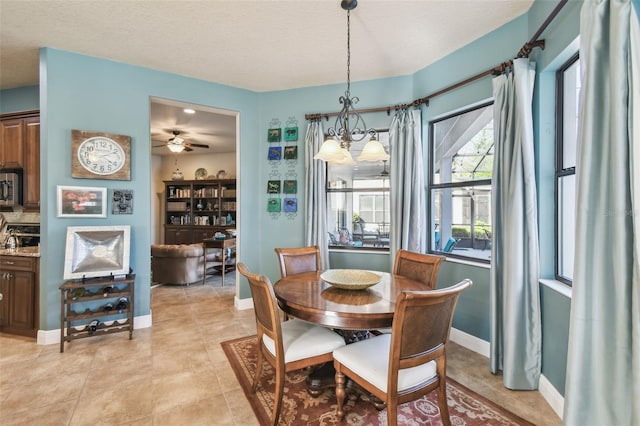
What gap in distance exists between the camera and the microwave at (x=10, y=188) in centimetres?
346

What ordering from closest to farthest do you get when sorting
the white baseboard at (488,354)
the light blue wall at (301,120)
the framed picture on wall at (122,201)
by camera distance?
1. the white baseboard at (488,354)
2. the framed picture on wall at (122,201)
3. the light blue wall at (301,120)

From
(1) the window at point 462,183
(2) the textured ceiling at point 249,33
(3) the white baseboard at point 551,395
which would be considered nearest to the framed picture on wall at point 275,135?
(2) the textured ceiling at point 249,33

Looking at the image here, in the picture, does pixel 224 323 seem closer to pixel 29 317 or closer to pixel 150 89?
pixel 29 317

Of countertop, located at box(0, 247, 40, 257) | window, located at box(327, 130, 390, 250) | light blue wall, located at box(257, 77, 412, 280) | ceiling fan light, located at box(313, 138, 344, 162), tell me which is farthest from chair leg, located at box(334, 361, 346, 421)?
countertop, located at box(0, 247, 40, 257)

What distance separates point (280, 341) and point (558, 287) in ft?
6.05

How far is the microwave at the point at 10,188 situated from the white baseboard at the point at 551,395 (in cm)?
543

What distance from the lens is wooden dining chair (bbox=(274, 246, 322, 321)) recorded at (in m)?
2.78

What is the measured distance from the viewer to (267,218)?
404cm

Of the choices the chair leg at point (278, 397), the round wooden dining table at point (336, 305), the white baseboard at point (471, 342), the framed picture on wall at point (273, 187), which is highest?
the framed picture on wall at point (273, 187)

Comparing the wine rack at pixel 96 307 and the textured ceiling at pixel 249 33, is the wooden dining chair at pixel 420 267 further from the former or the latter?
the wine rack at pixel 96 307

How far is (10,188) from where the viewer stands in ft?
11.4

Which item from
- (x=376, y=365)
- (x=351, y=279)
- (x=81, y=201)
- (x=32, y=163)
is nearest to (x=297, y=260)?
(x=351, y=279)

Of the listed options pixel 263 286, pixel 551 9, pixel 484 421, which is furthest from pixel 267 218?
pixel 551 9

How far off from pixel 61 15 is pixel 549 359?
4558mm
